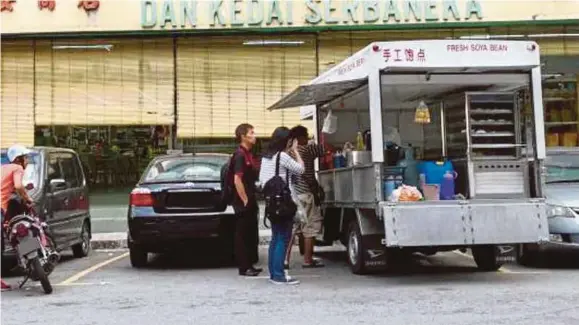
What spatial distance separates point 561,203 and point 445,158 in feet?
Result: 4.96

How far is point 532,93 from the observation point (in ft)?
27.6

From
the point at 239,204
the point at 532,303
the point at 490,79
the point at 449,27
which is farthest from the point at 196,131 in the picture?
the point at 532,303

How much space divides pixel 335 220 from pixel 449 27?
6352 mm

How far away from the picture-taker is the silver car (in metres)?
9.05

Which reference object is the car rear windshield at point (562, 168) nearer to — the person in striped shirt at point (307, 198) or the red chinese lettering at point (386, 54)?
the person in striped shirt at point (307, 198)

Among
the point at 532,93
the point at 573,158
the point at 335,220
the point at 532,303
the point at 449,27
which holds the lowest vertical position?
the point at 532,303

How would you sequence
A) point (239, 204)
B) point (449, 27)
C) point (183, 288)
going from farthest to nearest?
point (449, 27)
point (239, 204)
point (183, 288)

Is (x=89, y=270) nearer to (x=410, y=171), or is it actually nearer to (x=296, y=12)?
(x=410, y=171)

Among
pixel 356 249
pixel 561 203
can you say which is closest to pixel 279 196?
pixel 356 249

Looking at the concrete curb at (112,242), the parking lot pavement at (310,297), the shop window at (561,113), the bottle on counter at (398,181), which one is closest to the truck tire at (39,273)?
the parking lot pavement at (310,297)

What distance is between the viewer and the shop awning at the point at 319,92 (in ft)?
29.6

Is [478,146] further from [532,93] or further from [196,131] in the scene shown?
[196,131]

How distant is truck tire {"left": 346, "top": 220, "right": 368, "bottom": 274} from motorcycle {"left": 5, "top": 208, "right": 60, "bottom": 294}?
3403 mm

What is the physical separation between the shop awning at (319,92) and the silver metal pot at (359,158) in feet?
2.64
